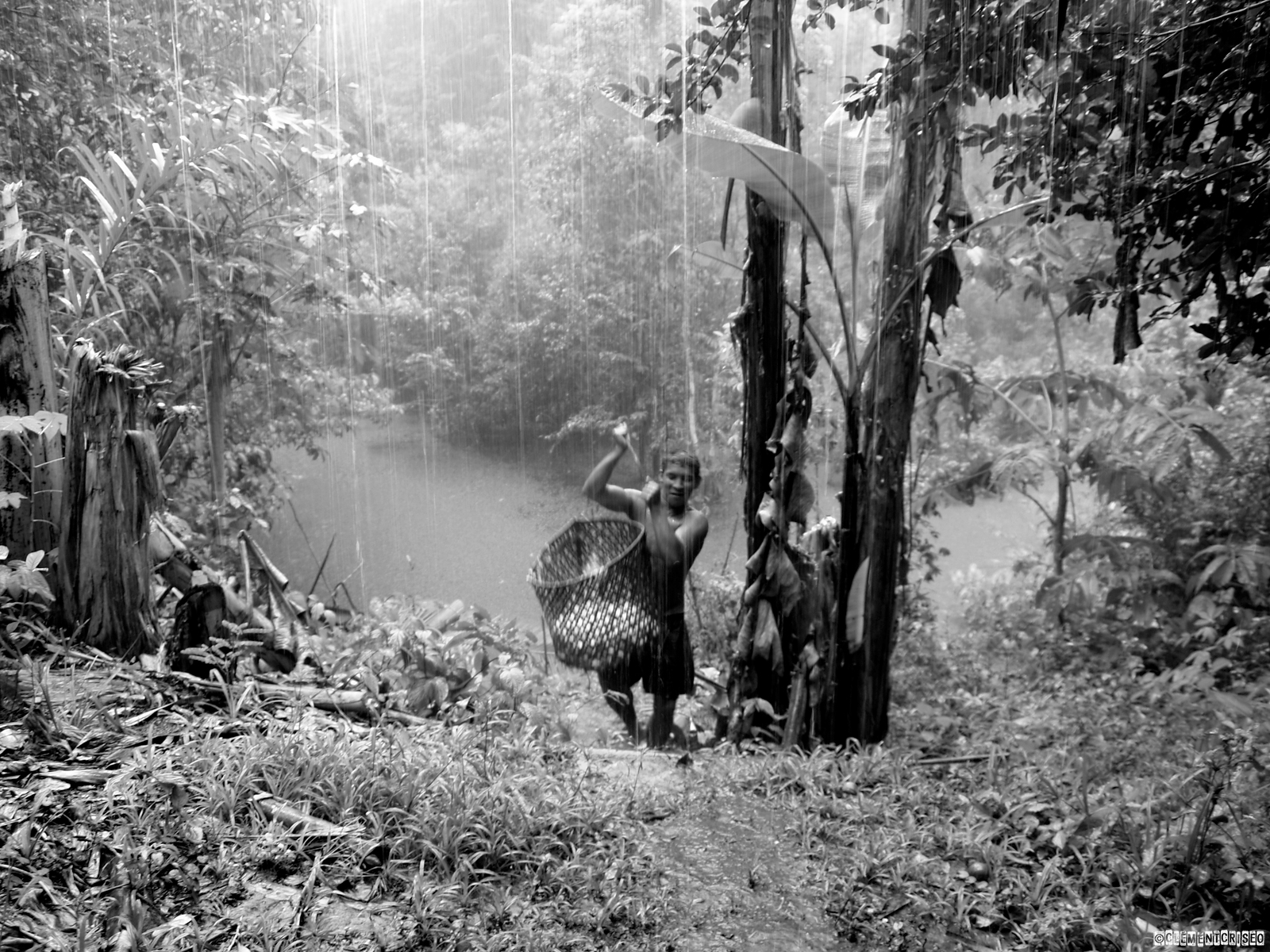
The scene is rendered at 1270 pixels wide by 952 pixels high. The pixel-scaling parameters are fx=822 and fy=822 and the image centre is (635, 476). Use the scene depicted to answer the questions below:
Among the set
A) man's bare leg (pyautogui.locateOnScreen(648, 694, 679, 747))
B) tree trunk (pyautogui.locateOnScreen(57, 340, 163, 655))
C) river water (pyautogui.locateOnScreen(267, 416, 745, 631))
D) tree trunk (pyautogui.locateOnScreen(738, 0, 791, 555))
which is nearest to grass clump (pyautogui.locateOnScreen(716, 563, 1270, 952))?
man's bare leg (pyautogui.locateOnScreen(648, 694, 679, 747))

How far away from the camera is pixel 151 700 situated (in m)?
2.70

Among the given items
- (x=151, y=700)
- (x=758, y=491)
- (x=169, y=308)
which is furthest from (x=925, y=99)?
(x=169, y=308)

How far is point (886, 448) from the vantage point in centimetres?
392

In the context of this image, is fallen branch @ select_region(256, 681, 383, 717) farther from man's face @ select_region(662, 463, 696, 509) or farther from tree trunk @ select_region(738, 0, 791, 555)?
tree trunk @ select_region(738, 0, 791, 555)

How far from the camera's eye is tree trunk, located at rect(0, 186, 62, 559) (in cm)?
298

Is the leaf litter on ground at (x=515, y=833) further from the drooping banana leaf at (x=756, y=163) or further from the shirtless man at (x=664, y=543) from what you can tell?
the drooping banana leaf at (x=756, y=163)

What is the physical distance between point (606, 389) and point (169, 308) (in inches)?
235

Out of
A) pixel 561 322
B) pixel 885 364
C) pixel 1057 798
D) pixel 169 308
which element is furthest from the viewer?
pixel 561 322

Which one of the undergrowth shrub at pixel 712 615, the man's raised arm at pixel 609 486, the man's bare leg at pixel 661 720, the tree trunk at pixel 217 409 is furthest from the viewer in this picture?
the undergrowth shrub at pixel 712 615

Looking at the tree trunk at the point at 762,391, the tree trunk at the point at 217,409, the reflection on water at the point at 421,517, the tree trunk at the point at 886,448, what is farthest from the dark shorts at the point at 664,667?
the reflection on water at the point at 421,517

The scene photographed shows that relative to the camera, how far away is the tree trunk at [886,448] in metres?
3.74

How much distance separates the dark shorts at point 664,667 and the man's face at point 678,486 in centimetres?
65

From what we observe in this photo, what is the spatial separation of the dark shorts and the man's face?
65 centimetres

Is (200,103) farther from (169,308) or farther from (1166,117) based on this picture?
(1166,117)
